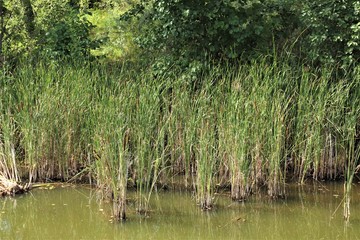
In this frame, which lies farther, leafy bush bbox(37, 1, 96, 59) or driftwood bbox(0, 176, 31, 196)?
leafy bush bbox(37, 1, 96, 59)

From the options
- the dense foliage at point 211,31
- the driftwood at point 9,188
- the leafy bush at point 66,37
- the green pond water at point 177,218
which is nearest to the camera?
the green pond water at point 177,218

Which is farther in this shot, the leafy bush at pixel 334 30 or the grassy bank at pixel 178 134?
the leafy bush at pixel 334 30

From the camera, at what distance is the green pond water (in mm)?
5227

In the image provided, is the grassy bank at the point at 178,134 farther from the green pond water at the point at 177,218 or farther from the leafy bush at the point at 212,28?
the leafy bush at the point at 212,28

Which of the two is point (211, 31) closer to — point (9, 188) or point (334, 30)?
point (334, 30)

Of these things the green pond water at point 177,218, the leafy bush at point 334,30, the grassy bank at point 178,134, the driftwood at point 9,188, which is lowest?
the green pond water at point 177,218

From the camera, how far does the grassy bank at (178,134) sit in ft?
19.1

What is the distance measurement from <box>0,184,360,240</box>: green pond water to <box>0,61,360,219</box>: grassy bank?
177 mm

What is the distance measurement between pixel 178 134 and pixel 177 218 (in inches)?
61.8

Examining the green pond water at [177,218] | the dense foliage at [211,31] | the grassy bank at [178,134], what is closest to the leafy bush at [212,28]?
the dense foliage at [211,31]

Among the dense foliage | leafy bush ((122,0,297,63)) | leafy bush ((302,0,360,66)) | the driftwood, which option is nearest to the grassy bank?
the driftwood

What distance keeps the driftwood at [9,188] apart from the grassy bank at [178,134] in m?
0.14

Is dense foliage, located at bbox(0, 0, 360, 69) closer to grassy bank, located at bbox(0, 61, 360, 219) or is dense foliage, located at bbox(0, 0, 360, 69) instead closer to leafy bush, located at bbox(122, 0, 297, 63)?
leafy bush, located at bbox(122, 0, 297, 63)

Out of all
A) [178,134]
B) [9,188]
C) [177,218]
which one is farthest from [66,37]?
[177,218]
